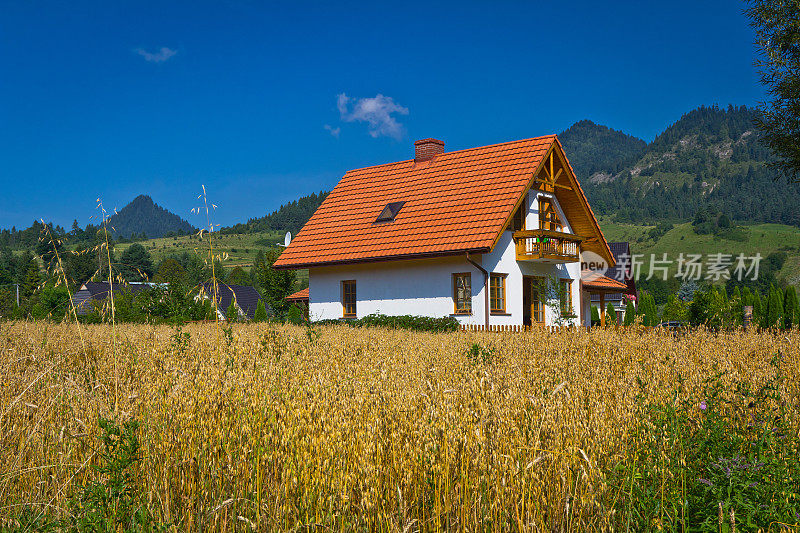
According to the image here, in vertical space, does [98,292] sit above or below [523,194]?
below

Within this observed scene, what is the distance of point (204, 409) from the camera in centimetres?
395

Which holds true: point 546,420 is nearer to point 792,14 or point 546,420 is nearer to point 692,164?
point 792,14

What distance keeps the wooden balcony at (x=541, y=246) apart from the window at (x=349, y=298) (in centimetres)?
674

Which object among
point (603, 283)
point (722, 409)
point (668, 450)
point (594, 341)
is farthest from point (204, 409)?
point (603, 283)

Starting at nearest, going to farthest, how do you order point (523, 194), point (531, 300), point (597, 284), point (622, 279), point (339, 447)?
1. point (339, 447)
2. point (523, 194)
3. point (531, 300)
4. point (597, 284)
5. point (622, 279)

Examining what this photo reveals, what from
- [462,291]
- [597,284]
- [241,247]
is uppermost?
[241,247]

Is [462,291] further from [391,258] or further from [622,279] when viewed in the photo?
[622,279]

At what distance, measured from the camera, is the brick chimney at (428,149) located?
26.8 meters

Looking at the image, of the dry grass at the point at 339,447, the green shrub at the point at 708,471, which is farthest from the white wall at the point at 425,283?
the green shrub at the point at 708,471

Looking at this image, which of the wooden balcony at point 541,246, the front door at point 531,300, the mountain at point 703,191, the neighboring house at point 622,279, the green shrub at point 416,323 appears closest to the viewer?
the green shrub at point 416,323

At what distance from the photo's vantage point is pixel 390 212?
79.7 ft

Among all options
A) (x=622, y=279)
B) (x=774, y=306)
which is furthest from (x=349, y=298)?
(x=622, y=279)

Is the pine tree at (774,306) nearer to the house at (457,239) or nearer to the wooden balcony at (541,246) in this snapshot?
the house at (457,239)

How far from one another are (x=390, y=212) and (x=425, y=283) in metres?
3.49
